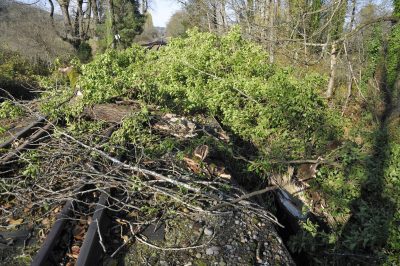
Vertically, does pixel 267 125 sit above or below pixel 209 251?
above

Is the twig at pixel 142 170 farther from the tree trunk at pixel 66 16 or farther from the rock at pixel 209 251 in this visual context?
the tree trunk at pixel 66 16

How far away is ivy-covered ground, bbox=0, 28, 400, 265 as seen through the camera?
5.20 meters

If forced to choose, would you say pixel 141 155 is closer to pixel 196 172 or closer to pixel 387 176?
pixel 196 172

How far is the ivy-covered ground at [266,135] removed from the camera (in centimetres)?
520

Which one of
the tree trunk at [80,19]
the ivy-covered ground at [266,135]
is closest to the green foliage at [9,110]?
the ivy-covered ground at [266,135]

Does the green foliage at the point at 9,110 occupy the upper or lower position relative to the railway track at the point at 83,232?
upper

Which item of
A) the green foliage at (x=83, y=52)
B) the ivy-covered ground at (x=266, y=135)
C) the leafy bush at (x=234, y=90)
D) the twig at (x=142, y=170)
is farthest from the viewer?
the green foliage at (x=83, y=52)

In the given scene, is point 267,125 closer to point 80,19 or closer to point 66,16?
point 66,16

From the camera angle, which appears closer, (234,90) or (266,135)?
(266,135)

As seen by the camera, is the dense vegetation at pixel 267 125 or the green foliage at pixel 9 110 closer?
the dense vegetation at pixel 267 125

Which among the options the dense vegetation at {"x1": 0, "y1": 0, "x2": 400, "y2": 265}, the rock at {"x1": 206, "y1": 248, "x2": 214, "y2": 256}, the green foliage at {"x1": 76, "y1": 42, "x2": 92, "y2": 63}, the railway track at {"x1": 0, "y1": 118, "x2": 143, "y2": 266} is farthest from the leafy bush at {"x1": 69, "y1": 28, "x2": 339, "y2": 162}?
the green foliage at {"x1": 76, "y1": 42, "x2": 92, "y2": 63}

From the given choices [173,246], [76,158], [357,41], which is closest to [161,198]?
[173,246]

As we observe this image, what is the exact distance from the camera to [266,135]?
7.42 m

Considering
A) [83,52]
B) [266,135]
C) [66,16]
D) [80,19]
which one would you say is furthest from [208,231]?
[80,19]
